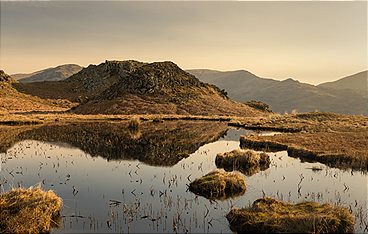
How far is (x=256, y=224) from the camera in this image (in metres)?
18.0

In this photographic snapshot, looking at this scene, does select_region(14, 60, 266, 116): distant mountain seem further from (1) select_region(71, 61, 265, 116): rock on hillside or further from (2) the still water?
(2) the still water

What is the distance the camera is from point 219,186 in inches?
962

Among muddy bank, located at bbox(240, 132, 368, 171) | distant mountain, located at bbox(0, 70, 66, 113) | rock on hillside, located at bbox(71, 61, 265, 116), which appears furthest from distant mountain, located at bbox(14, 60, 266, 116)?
muddy bank, located at bbox(240, 132, 368, 171)

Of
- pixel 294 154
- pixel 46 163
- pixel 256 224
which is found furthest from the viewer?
pixel 294 154

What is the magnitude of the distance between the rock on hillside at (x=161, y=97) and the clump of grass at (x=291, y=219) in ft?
303

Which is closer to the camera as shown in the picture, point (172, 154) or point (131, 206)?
point (131, 206)

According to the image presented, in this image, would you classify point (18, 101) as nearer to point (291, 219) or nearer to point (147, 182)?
point (147, 182)

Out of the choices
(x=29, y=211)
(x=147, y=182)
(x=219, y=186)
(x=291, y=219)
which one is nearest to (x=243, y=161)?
(x=219, y=186)

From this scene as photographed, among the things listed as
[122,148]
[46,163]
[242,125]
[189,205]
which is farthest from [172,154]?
Answer: [242,125]

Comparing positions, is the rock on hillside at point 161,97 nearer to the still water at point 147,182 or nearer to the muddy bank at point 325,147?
the muddy bank at point 325,147

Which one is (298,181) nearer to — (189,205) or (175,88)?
(189,205)

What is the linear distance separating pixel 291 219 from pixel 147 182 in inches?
498

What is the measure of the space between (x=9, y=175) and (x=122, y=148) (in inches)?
625

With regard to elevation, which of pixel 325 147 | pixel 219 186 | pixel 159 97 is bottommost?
pixel 219 186
